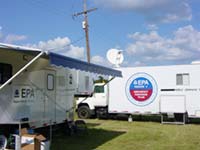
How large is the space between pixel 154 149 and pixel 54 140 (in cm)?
332

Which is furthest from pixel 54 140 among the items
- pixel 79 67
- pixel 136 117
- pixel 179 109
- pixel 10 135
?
pixel 136 117

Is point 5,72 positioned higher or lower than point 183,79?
lower

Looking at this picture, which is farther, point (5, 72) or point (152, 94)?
point (152, 94)

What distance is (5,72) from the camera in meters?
7.85

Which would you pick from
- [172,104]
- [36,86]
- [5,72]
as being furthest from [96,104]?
[5,72]

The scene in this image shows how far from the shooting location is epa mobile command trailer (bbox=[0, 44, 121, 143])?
7.63m

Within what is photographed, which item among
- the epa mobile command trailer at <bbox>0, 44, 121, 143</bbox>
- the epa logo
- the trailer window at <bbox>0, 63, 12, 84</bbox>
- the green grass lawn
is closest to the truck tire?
the epa logo

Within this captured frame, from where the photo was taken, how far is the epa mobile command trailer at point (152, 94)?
15281 mm

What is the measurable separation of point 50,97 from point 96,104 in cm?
775

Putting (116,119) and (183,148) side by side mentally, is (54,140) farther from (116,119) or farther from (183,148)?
(116,119)

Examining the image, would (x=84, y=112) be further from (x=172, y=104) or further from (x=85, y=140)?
(x=85, y=140)

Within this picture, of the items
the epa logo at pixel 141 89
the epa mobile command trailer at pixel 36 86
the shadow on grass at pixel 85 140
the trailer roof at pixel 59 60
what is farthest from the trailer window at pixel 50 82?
the epa logo at pixel 141 89

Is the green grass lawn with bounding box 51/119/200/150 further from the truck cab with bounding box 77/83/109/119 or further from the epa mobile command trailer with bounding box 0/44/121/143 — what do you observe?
the truck cab with bounding box 77/83/109/119

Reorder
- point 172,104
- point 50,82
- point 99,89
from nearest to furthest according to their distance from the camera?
point 50,82
point 172,104
point 99,89
